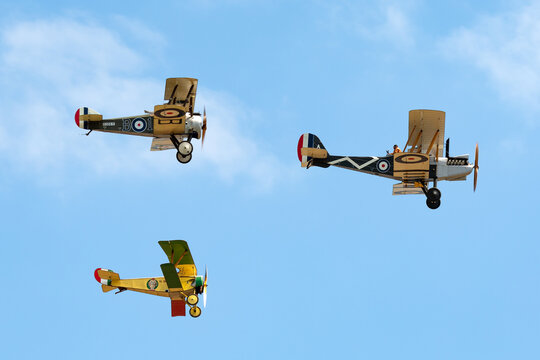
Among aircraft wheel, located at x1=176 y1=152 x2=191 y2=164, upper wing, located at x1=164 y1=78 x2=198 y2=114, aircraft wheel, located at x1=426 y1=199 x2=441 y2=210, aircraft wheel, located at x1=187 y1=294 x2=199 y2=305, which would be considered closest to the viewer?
aircraft wheel, located at x1=426 y1=199 x2=441 y2=210

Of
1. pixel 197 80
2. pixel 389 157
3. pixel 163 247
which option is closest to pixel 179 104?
pixel 197 80

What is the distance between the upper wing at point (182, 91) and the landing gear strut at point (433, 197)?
31.5 ft

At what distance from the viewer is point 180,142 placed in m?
42.6

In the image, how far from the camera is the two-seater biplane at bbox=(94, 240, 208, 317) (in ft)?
137

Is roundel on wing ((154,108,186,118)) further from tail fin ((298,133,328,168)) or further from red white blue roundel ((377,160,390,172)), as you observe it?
red white blue roundel ((377,160,390,172))

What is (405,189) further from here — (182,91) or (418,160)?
(182,91)

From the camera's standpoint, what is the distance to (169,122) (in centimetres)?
4200

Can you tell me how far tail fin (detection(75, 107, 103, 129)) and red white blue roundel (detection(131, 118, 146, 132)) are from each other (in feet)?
4.40

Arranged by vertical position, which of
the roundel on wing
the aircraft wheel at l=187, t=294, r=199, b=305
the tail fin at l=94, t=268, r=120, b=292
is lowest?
the aircraft wheel at l=187, t=294, r=199, b=305

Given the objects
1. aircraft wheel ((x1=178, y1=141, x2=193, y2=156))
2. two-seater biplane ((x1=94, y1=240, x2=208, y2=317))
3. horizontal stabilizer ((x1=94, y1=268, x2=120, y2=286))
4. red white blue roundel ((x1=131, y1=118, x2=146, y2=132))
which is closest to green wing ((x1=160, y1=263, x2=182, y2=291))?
two-seater biplane ((x1=94, y1=240, x2=208, y2=317))

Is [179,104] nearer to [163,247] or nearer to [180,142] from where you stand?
[180,142]

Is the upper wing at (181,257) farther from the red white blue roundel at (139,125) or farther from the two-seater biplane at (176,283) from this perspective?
the red white blue roundel at (139,125)

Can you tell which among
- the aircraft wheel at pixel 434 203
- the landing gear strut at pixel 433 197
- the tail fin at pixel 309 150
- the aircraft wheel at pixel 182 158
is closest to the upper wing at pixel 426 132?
the landing gear strut at pixel 433 197

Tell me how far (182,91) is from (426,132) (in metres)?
9.54
